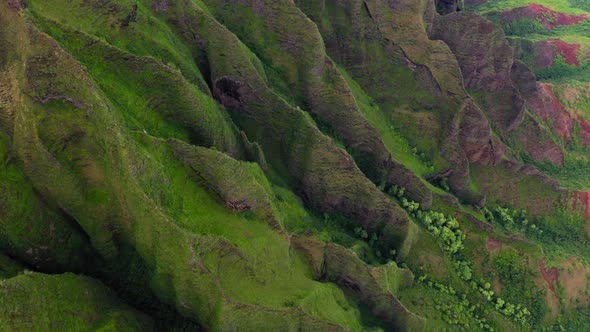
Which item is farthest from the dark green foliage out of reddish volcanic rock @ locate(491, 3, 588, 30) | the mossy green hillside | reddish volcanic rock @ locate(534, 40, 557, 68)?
reddish volcanic rock @ locate(491, 3, 588, 30)

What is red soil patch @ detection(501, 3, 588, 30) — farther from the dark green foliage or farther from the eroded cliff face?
the dark green foliage

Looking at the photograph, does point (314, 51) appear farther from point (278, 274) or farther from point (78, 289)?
point (78, 289)

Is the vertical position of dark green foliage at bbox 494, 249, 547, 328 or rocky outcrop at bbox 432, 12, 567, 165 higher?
rocky outcrop at bbox 432, 12, 567, 165

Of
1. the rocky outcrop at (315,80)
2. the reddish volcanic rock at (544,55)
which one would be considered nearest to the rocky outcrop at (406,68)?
the rocky outcrop at (315,80)

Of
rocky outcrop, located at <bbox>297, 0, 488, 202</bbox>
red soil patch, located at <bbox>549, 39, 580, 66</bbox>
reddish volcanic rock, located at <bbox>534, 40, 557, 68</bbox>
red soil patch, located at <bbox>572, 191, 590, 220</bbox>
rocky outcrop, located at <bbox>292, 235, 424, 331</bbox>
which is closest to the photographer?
rocky outcrop, located at <bbox>292, 235, 424, 331</bbox>

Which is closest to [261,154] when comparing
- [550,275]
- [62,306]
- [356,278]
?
[356,278]

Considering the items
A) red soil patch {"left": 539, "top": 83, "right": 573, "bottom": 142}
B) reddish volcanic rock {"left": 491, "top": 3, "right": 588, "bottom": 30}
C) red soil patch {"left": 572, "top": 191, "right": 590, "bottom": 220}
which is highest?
reddish volcanic rock {"left": 491, "top": 3, "right": 588, "bottom": 30}
